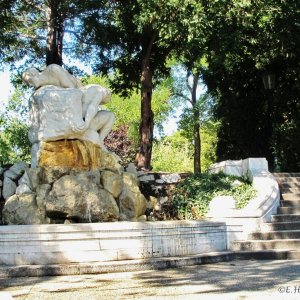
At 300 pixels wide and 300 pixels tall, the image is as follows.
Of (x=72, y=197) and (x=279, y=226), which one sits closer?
(x=279, y=226)

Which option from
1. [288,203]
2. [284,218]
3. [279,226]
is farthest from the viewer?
[288,203]

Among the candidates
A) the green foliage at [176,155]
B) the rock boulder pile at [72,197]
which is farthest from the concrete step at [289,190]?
the green foliage at [176,155]

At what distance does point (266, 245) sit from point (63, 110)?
18.3ft

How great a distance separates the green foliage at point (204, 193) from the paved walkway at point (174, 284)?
339 cm

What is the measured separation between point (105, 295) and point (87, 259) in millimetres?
2332

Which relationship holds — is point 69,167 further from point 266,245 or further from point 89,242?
point 266,245

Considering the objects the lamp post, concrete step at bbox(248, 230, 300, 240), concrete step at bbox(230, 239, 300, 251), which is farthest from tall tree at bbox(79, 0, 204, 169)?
concrete step at bbox(230, 239, 300, 251)

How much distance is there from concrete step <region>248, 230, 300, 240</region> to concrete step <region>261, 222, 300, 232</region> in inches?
11.4

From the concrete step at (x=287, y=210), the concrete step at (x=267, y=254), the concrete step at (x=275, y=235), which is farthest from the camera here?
the concrete step at (x=287, y=210)

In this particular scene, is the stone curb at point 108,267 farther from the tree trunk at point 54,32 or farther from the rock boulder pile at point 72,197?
the tree trunk at point 54,32

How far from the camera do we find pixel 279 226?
10781 mm

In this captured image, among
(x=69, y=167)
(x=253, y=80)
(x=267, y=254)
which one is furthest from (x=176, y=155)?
(x=267, y=254)

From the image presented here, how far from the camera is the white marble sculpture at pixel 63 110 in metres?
12.0

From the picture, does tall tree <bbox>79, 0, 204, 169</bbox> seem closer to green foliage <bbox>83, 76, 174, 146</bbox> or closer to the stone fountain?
the stone fountain
